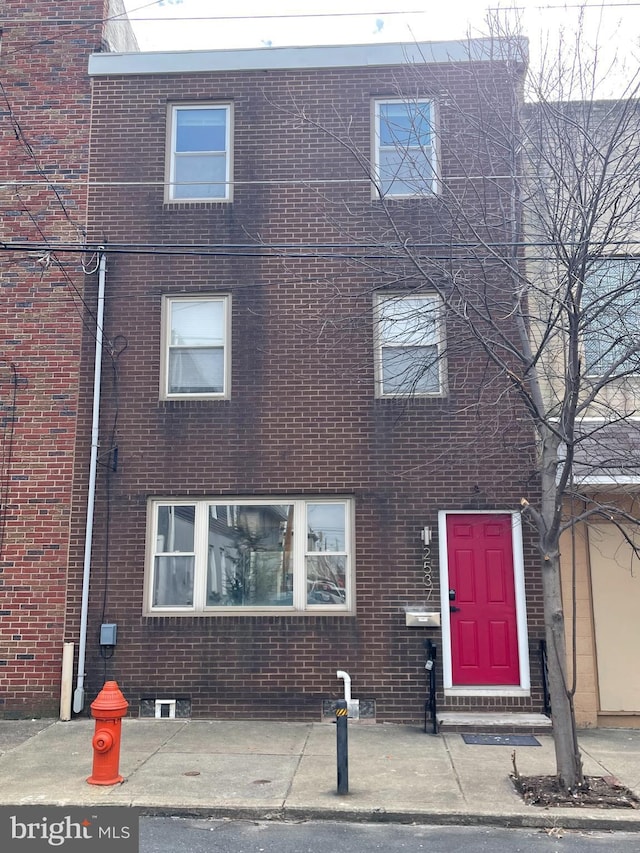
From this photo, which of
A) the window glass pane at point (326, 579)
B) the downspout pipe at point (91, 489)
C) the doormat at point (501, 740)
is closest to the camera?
the doormat at point (501, 740)

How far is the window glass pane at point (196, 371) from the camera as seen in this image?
10.5 metres

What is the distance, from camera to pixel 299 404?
10.2m

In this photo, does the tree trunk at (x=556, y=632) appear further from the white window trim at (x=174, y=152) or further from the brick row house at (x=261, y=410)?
the white window trim at (x=174, y=152)

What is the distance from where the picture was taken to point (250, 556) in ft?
33.1

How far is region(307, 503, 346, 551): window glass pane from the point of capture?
10055 millimetres

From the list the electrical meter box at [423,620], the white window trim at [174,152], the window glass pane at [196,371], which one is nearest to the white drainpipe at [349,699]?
the electrical meter box at [423,620]

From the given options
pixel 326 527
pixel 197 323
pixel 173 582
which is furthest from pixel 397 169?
pixel 173 582

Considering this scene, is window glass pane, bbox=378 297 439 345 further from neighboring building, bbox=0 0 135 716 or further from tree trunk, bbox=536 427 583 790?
neighboring building, bbox=0 0 135 716

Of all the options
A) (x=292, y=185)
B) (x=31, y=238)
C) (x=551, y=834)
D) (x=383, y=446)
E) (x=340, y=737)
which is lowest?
(x=551, y=834)

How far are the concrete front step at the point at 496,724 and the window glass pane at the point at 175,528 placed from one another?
12.8ft

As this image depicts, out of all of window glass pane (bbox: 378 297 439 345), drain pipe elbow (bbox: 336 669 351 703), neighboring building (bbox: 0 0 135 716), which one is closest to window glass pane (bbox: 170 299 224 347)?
neighboring building (bbox: 0 0 135 716)

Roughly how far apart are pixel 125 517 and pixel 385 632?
12.1ft

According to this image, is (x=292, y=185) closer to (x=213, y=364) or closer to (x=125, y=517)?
(x=213, y=364)

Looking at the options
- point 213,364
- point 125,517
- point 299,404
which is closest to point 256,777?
point 125,517
